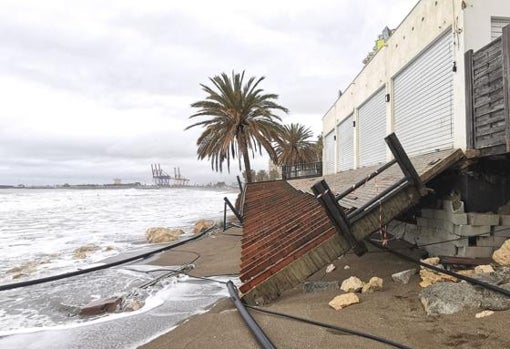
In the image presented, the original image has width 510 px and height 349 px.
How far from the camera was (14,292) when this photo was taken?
8.34 meters

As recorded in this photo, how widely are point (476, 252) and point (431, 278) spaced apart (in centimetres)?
112

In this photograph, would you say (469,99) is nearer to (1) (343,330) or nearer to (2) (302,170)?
(1) (343,330)

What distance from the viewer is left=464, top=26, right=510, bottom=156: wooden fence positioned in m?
5.80

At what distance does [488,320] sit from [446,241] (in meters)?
2.56

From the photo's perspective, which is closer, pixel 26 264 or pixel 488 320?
pixel 488 320

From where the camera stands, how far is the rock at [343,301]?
5.38 meters

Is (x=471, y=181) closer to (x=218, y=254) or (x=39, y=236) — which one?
(x=218, y=254)

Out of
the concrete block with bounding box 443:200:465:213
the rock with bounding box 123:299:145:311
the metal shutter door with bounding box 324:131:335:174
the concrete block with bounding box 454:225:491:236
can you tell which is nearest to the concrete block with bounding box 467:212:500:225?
the concrete block with bounding box 454:225:491:236

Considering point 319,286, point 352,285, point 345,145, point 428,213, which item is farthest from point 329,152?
point 352,285

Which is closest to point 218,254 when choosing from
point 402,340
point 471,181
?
point 471,181

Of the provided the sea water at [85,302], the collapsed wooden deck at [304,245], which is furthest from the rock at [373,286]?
the sea water at [85,302]

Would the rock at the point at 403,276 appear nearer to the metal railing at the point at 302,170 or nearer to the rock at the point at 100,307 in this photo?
the rock at the point at 100,307

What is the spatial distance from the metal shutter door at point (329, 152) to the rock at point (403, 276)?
58.1 feet

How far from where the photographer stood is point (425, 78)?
31.5 feet
